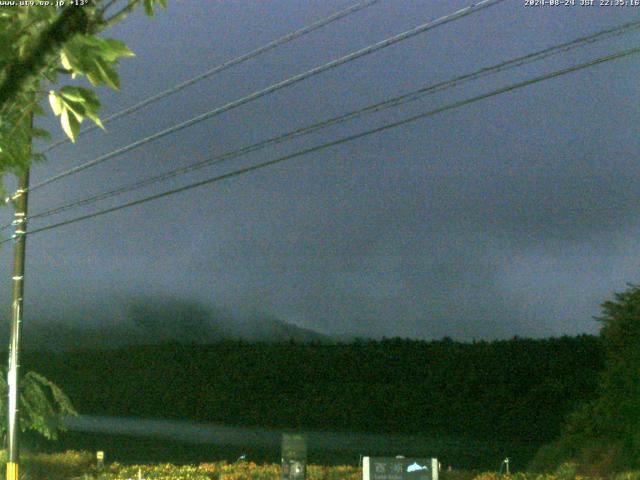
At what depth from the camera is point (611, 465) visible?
1652cm

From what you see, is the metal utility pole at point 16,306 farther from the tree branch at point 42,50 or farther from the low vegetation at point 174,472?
the tree branch at point 42,50

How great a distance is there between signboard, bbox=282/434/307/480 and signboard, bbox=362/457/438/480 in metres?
1.84

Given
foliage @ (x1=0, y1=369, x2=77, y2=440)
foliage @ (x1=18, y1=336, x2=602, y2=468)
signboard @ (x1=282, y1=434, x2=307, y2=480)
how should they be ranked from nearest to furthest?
signboard @ (x1=282, y1=434, x2=307, y2=480) → foliage @ (x1=0, y1=369, x2=77, y2=440) → foliage @ (x1=18, y1=336, x2=602, y2=468)

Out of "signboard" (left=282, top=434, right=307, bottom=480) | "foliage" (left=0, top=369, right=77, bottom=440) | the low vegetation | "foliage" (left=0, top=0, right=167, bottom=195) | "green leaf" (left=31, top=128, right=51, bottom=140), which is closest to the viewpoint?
"foliage" (left=0, top=0, right=167, bottom=195)

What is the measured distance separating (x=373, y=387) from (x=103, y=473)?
13017 mm

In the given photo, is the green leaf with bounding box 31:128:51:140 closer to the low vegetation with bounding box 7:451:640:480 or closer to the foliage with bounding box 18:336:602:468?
the low vegetation with bounding box 7:451:640:480

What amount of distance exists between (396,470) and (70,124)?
11.2 metres

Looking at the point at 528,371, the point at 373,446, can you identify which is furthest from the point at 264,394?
the point at 528,371

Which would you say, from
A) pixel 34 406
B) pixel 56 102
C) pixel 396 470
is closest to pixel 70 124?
pixel 56 102

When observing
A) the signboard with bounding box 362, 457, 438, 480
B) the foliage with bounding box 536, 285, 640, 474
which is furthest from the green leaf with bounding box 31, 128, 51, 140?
the foliage with bounding box 536, 285, 640, 474

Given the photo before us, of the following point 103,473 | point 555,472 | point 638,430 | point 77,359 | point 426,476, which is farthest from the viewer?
point 77,359

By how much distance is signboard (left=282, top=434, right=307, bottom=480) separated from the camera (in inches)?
639

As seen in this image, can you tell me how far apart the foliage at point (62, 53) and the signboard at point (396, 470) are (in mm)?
10802

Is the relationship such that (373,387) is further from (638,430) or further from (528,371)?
(638,430)
